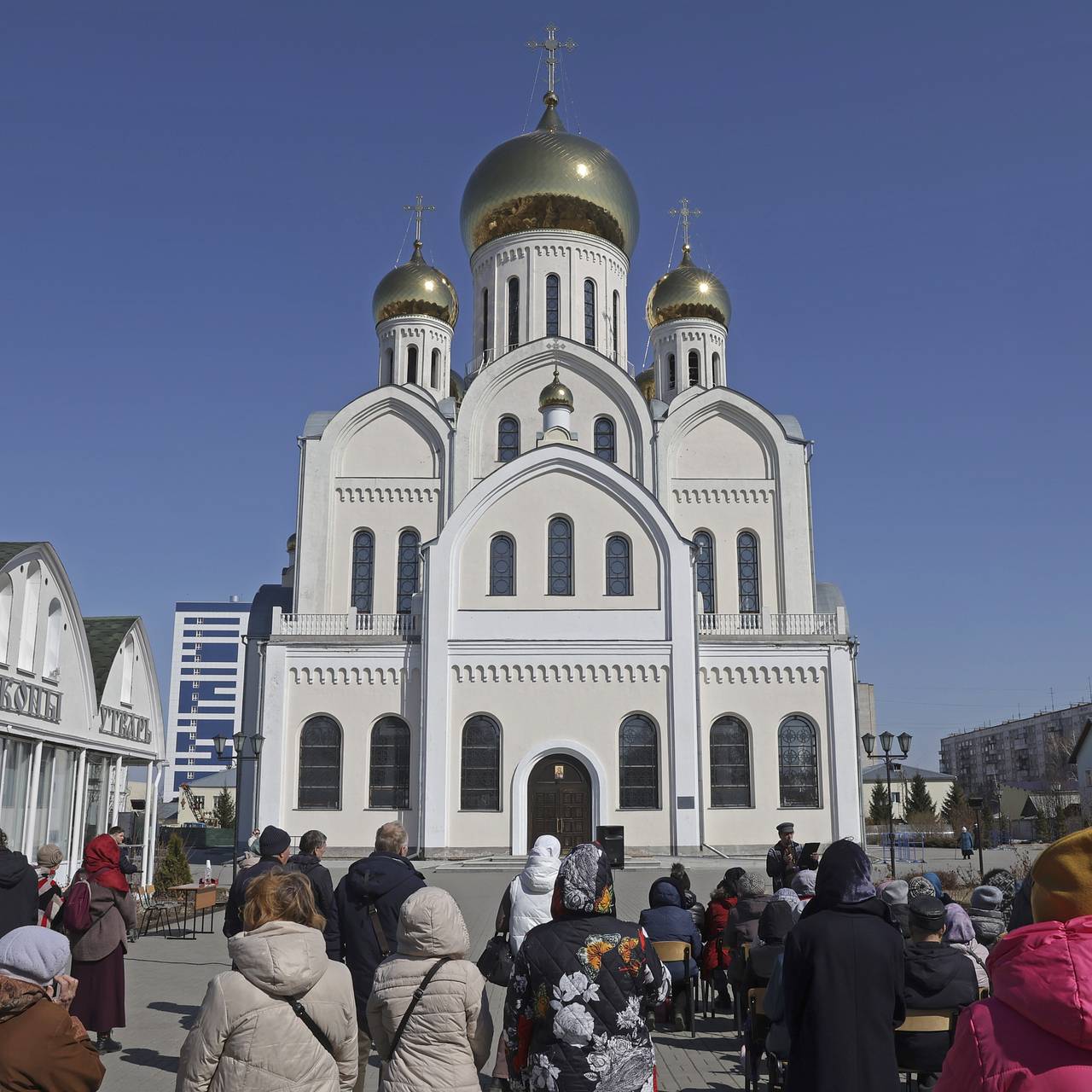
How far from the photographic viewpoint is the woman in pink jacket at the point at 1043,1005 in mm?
2141

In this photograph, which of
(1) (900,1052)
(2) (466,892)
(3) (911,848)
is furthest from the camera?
(3) (911,848)

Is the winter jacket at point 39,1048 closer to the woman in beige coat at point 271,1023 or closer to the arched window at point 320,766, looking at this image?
the woman in beige coat at point 271,1023

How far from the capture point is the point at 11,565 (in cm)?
1571

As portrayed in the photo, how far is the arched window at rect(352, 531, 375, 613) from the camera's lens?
30.2m

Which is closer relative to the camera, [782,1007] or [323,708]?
[782,1007]

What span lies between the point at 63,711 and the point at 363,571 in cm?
1371

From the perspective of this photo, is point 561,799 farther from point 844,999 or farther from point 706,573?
point 844,999

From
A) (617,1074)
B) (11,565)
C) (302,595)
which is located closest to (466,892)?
(11,565)

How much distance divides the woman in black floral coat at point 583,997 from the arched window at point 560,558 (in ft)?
77.0

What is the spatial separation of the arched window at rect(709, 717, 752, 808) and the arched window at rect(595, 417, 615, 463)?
27.0ft

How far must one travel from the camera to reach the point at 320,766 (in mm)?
27500

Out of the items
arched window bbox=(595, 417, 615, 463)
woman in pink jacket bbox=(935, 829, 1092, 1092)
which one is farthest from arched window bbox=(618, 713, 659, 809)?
woman in pink jacket bbox=(935, 829, 1092, 1092)

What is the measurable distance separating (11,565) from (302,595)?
14.1m

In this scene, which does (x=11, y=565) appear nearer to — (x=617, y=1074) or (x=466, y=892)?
(x=466, y=892)
